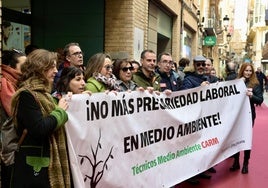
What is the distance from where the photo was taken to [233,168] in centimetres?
688

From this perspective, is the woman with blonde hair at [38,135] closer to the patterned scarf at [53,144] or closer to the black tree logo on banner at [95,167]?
the patterned scarf at [53,144]

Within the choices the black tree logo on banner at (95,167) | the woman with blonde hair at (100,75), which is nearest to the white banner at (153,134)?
the black tree logo on banner at (95,167)

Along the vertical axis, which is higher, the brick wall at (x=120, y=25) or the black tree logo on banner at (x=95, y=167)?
the brick wall at (x=120, y=25)

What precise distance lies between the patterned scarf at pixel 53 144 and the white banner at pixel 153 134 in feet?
0.65

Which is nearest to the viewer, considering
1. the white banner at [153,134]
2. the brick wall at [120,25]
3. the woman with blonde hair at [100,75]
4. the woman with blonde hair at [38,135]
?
the woman with blonde hair at [38,135]

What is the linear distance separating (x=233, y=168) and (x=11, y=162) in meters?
4.37

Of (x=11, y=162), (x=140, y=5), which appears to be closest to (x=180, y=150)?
(x=11, y=162)

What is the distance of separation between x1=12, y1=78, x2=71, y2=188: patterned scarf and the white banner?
0.20m

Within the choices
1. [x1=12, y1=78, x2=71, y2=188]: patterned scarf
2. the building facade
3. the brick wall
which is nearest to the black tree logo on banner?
[x1=12, y1=78, x2=71, y2=188]: patterned scarf

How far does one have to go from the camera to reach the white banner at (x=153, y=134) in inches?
144

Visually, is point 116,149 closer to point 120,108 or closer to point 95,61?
point 120,108

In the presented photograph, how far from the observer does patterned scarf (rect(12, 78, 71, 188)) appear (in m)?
3.04

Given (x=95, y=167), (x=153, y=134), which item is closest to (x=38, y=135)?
(x=95, y=167)

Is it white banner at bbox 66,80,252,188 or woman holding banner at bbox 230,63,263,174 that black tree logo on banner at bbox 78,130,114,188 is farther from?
woman holding banner at bbox 230,63,263,174
